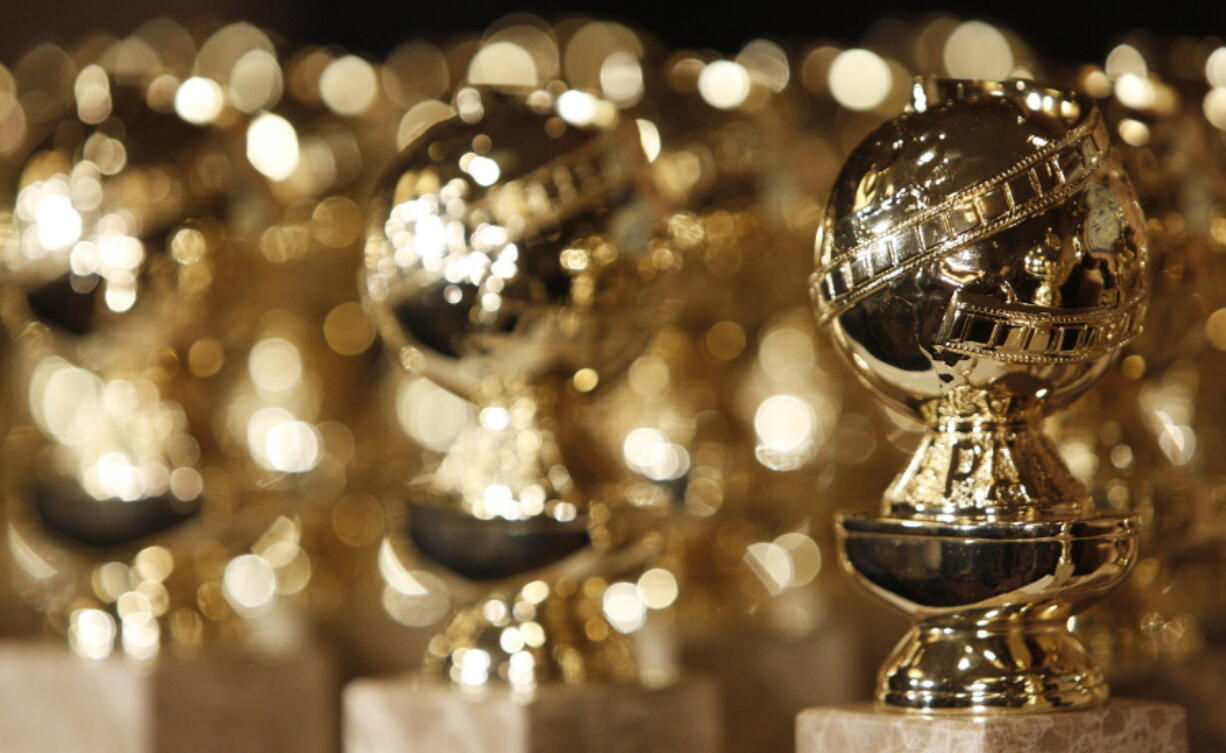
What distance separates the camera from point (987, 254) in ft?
1.41

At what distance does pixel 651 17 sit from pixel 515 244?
3.41ft

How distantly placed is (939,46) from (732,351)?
290 millimetres

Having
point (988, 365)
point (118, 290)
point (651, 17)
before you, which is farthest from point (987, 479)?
point (651, 17)

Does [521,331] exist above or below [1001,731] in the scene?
above

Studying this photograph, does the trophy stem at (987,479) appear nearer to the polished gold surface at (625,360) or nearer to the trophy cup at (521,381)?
the polished gold surface at (625,360)

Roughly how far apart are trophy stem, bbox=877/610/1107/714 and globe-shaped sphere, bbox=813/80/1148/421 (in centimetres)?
6

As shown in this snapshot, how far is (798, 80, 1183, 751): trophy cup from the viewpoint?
43 centimetres

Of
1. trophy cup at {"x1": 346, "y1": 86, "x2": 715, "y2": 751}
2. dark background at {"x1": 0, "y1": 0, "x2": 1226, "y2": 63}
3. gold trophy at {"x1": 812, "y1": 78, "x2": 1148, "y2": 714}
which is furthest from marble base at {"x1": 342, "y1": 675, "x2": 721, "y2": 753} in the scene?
dark background at {"x1": 0, "y1": 0, "x2": 1226, "y2": 63}

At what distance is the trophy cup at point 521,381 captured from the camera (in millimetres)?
550

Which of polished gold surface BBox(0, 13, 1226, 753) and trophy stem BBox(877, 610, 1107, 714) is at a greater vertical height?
polished gold surface BBox(0, 13, 1226, 753)

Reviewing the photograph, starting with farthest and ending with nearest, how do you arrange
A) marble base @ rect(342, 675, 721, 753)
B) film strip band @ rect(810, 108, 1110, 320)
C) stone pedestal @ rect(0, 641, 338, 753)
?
stone pedestal @ rect(0, 641, 338, 753)
marble base @ rect(342, 675, 721, 753)
film strip band @ rect(810, 108, 1110, 320)

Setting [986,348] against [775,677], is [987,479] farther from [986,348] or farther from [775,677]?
[775,677]

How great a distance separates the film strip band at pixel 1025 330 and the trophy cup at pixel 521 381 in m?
0.16

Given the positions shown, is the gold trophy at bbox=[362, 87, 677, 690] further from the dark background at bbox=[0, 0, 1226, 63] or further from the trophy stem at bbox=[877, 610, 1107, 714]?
the dark background at bbox=[0, 0, 1226, 63]
